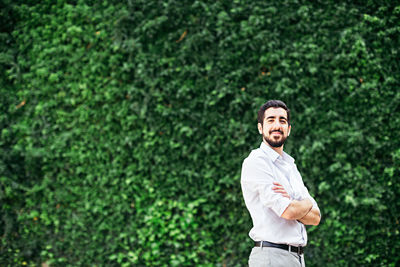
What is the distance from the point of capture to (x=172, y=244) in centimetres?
453

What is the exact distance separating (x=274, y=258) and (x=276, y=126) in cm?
78

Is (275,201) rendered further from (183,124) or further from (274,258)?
(183,124)

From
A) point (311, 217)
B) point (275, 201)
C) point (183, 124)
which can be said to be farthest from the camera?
point (183, 124)

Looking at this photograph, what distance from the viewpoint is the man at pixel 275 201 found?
7.43 feet

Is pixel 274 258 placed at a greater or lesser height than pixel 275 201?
lesser

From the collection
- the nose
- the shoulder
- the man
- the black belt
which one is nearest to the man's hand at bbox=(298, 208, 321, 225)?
the man

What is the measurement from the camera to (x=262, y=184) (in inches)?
90.4

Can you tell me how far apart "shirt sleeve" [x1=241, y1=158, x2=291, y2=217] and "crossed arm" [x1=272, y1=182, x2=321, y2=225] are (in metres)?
0.03

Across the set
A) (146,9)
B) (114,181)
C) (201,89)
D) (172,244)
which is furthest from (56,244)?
(146,9)

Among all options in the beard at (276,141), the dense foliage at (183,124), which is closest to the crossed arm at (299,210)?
the beard at (276,141)

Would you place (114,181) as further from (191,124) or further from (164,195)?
(191,124)

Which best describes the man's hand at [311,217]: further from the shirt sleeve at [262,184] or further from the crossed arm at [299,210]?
the shirt sleeve at [262,184]

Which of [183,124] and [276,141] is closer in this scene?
[276,141]

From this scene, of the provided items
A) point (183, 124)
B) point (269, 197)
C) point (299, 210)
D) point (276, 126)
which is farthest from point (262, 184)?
point (183, 124)
